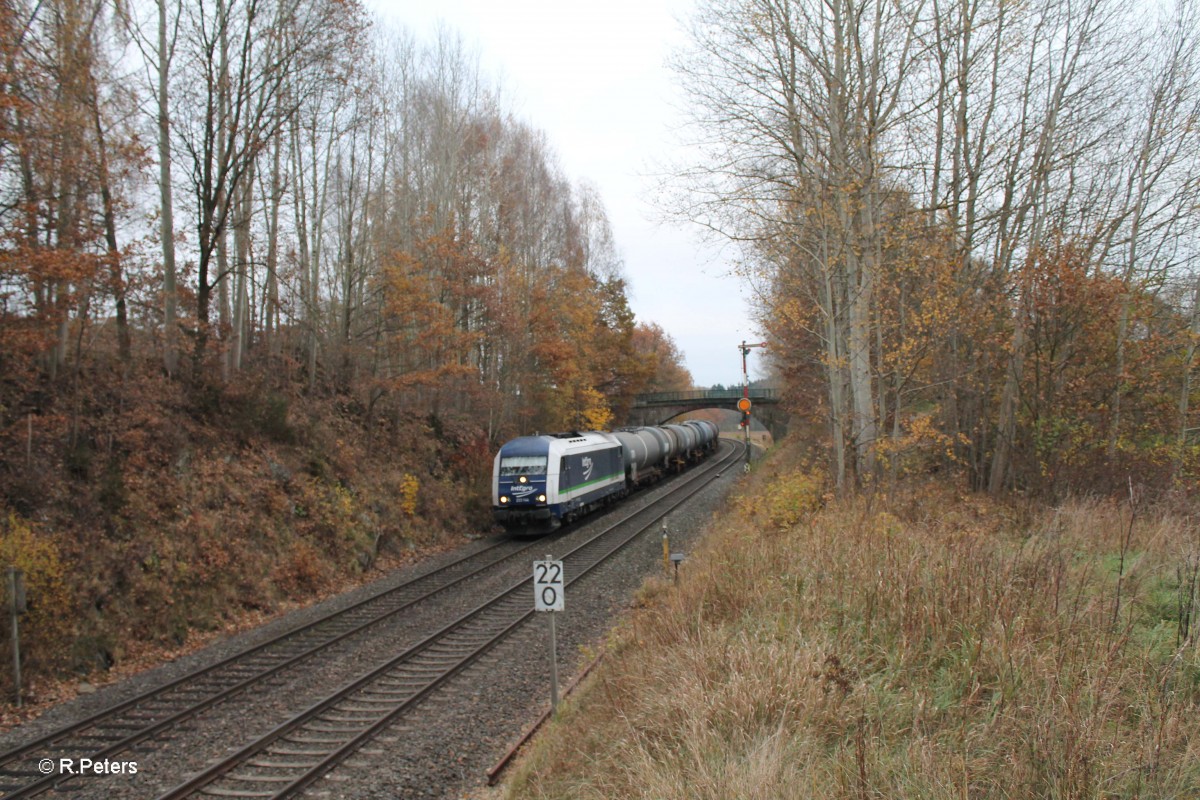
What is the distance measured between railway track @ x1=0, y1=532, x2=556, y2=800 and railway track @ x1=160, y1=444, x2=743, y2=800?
1275 mm

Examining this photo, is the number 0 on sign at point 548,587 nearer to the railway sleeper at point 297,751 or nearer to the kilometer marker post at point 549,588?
the kilometer marker post at point 549,588

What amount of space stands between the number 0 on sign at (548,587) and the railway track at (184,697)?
12.9 ft

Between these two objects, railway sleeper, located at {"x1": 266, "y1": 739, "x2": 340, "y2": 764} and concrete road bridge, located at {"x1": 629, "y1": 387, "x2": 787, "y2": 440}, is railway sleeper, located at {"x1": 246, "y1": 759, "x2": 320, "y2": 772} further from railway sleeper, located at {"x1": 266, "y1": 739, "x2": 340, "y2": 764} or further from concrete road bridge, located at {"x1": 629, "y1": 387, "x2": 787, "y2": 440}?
concrete road bridge, located at {"x1": 629, "y1": 387, "x2": 787, "y2": 440}

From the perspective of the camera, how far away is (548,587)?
306 inches

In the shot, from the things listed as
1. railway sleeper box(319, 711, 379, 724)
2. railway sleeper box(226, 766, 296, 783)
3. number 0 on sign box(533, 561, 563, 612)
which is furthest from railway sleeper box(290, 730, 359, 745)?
number 0 on sign box(533, 561, 563, 612)

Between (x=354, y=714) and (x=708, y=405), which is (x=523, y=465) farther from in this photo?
(x=708, y=405)

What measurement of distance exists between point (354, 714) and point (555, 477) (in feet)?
36.9

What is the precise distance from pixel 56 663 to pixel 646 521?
49.9ft

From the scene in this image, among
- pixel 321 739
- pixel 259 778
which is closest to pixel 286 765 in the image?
pixel 259 778

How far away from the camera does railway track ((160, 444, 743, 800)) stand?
6.31 metres

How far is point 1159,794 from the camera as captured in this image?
3150mm

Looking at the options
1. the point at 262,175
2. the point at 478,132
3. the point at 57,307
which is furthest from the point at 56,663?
the point at 478,132

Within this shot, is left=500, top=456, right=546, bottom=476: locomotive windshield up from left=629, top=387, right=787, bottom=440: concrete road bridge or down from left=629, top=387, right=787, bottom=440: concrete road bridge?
down

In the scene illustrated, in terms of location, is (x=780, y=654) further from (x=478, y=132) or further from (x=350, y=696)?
(x=478, y=132)
